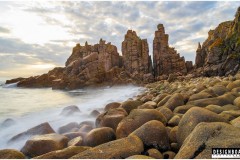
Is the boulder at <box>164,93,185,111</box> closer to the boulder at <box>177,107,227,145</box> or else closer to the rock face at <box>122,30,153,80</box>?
the boulder at <box>177,107,227,145</box>

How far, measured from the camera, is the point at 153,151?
4.59 metres

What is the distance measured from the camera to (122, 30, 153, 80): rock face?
71.5m

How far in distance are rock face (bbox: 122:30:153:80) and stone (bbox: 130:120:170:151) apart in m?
65.1

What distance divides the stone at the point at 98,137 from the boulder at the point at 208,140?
8.49ft

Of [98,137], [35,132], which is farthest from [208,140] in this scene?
[35,132]

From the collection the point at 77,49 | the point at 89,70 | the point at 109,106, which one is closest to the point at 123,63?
the point at 77,49

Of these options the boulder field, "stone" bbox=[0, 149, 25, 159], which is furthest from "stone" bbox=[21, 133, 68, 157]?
"stone" bbox=[0, 149, 25, 159]

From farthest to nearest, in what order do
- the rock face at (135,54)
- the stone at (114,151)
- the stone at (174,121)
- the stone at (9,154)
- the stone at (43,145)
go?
the rock face at (135,54)
the stone at (174,121)
the stone at (43,145)
the stone at (9,154)
the stone at (114,151)

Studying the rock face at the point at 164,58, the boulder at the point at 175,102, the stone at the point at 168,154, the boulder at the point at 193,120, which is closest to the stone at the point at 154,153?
the stone at the point at 168,154

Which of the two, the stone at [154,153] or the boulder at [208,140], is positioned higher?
the boulder at [208,140]

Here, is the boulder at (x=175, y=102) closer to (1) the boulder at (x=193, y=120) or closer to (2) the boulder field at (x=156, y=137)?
(2) the boulder field at (x=156, y=137)

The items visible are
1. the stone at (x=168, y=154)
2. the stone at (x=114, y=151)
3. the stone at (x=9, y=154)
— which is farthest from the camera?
the stone at (x=9, y=154)

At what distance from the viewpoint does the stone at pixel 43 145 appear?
228 inches

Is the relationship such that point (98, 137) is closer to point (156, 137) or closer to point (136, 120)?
point (136, 120)
